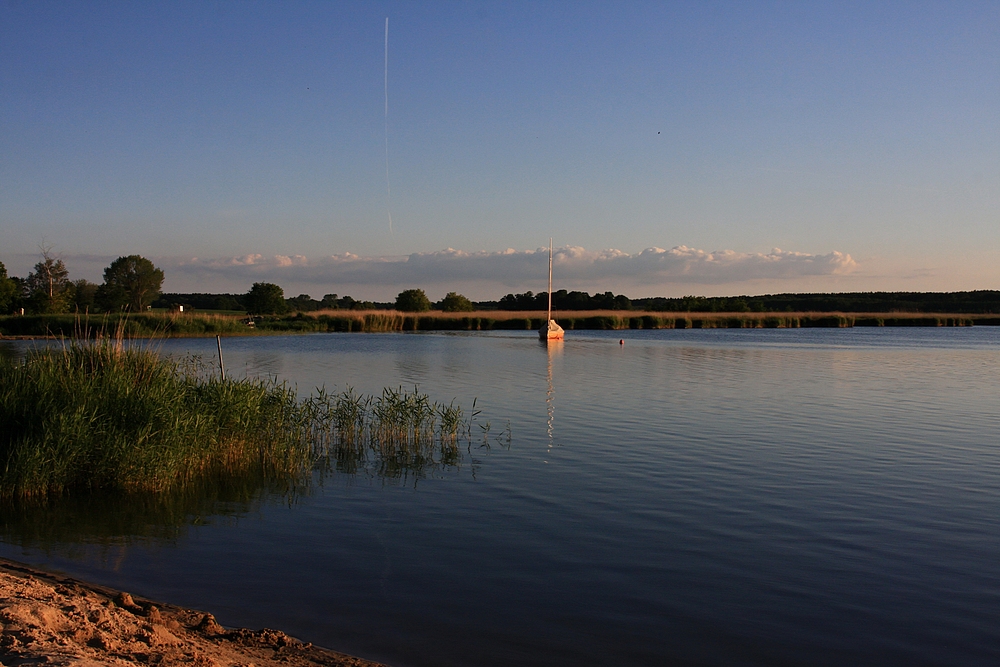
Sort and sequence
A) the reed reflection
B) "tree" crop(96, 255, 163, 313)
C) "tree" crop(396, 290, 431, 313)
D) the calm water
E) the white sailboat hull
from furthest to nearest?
"tree" crop(396, 290, 431, 313) < "tree" crop(96, 255, 163, 313) < the white sailboat hull < the reed reflection < the calm water

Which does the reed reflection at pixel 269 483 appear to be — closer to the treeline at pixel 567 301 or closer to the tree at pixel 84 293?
the tree at pixel 84 293

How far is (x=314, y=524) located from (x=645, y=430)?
28.0 ft

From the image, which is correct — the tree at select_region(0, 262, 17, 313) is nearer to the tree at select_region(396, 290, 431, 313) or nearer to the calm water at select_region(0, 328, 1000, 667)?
the tree at select_region(396, 290, 431, 313)

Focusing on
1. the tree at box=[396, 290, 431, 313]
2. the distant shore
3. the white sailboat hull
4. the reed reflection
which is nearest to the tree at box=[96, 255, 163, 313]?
the distant shore

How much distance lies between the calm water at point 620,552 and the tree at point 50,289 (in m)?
45.5

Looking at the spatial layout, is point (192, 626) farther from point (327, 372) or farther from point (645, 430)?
point (327, 372)

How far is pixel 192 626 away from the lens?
5938 mm

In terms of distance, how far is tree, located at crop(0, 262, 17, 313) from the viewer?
68.6 m

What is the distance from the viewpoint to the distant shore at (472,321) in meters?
54.5

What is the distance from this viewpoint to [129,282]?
92.6 metres

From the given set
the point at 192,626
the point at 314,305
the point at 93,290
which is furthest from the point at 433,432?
the point at 314,305

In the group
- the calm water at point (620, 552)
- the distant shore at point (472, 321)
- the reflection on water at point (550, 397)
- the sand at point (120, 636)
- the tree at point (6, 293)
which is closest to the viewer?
the sand at point (120, 636)

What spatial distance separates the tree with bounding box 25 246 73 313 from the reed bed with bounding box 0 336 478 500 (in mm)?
41608

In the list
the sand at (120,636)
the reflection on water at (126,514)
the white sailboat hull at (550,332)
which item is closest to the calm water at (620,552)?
the reflection on water at (126,514)
